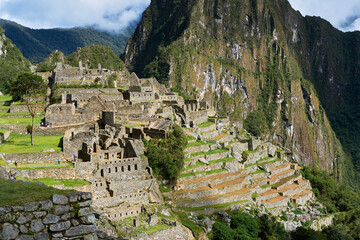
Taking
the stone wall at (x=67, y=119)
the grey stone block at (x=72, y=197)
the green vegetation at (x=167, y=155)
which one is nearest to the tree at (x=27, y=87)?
the stone wall at (x=67, y=119)

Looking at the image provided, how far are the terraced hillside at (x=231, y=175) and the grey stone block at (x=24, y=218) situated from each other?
2701 centimetres

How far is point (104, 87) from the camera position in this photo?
4972 cm

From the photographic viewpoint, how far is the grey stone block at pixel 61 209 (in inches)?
293

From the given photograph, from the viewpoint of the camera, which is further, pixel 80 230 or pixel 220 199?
pixel 220 199

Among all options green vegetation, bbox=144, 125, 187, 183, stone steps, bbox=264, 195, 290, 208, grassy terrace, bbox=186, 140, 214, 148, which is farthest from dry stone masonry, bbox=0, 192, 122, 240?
stone steps, bbox=264, 195, 290, 208

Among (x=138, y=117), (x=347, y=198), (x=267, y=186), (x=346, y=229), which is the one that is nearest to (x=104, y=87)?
(x=138, y=117)

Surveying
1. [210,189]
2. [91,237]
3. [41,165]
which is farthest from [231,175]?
[91,237]

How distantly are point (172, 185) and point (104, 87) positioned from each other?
782 inches

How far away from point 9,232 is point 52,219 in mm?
779

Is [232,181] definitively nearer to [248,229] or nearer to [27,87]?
[248,229]

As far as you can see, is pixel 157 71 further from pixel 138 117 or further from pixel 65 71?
pixel 138 117

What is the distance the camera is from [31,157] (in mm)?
25906

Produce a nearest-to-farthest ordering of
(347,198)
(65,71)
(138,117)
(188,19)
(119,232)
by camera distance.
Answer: (119,232) → (138,117) → (65,71) → (347,198) → (188,19)

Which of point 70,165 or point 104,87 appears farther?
→ point 104,87
